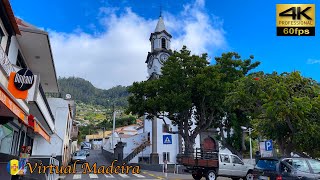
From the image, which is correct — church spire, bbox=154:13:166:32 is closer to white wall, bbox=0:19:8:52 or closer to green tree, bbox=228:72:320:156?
green tree, bbox=228:72:320:156

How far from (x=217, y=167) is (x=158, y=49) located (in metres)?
27.7

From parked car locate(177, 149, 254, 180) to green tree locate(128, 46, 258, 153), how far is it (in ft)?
23.0

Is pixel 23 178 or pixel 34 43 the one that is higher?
pixel 34 43

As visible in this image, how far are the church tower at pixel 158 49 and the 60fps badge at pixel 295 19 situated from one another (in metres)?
28.5

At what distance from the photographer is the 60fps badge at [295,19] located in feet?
45.6

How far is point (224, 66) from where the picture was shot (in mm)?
27594

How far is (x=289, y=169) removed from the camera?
35.6 feet

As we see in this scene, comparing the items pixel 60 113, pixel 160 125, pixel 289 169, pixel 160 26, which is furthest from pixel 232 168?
pixel 160 26

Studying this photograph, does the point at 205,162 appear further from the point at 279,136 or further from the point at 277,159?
the point at 277,159

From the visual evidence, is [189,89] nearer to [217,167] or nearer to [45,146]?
[217,167]

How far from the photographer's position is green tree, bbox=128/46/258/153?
82.6 ft

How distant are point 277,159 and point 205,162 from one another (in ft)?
24.4

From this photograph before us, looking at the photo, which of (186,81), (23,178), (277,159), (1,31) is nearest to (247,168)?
(277,159)

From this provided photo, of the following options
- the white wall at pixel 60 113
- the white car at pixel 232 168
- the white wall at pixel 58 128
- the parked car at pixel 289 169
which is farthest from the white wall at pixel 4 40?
the white wall at pixel 60 113
